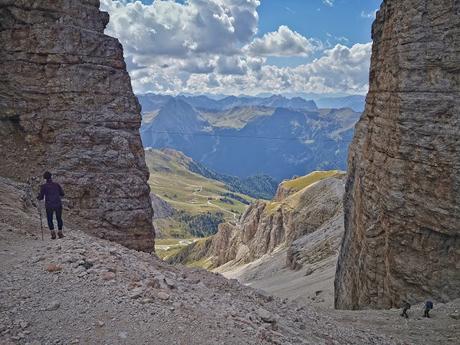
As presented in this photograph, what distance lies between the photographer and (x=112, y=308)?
45.2 feet

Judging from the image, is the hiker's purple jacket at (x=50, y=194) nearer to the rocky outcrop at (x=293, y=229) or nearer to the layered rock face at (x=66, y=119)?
the layered rock face at (x=66, y=119)

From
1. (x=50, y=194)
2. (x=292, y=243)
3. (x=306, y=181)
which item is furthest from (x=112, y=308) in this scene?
(x=306, y=181)

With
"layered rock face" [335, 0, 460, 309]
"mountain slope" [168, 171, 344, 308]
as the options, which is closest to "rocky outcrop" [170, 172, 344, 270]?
"mountain slope" [168, 171, 344, 308]

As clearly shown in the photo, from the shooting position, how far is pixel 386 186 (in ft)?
107

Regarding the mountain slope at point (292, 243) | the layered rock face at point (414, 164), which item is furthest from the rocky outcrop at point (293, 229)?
the layered rock face at point (414, 164)

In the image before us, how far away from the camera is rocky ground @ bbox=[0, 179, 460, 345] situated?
41.8ft

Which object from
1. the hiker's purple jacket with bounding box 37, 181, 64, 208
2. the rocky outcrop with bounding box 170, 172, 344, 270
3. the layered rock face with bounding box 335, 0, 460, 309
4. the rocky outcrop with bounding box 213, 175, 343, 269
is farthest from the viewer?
the rocky outcrop with bounding box 213, 175, 343, 269

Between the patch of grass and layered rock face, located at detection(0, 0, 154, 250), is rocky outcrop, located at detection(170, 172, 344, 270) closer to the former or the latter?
the patch of grass

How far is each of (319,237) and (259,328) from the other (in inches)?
2767

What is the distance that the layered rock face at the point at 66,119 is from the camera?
3897cm

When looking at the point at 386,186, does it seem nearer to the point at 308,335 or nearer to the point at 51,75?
the point at 308,335

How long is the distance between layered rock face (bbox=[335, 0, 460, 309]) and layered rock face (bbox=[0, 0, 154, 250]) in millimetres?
20354

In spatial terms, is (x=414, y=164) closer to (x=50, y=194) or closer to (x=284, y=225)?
(x=50, y=194)

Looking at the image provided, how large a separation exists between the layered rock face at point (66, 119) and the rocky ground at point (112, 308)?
57.3ft
